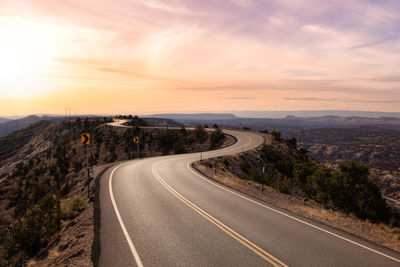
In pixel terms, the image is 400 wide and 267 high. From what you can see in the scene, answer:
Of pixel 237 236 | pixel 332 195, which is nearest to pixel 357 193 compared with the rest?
pixel 332 195

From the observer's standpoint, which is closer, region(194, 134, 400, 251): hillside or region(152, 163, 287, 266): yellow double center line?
region(152, 163, 287, 266): yellow double center line

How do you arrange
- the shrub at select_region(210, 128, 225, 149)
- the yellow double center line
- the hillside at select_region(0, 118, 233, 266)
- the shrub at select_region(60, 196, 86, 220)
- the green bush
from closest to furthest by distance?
the yellow double center line
the hillside at select_region(0, 118, 233, 266)
the green bush
the shrub at select_region(60, 196, 86, 220)
the shrub at select_region(210, 128, 225, 149)

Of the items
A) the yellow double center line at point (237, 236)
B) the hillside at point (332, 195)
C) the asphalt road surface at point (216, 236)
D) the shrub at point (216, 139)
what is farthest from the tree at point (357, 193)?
the shrub at point (216, 139)

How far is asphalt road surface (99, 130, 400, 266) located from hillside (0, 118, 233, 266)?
3.62 feet

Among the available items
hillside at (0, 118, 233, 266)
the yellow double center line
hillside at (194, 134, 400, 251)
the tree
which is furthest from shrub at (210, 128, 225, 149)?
the yellow double center line

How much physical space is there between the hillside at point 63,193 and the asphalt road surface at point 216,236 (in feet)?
3.62

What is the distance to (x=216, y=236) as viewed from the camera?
314 inches

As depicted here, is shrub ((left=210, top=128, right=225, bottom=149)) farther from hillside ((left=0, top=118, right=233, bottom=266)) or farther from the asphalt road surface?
the asphalt road surface

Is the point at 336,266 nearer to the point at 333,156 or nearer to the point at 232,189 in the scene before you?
the point at 232,189

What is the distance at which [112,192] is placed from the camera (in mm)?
13742

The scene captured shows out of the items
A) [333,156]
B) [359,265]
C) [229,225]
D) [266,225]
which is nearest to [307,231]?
[266,225]

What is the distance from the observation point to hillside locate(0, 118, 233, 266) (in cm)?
829

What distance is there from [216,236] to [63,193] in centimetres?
1624

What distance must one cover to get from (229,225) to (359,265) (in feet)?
14.0
